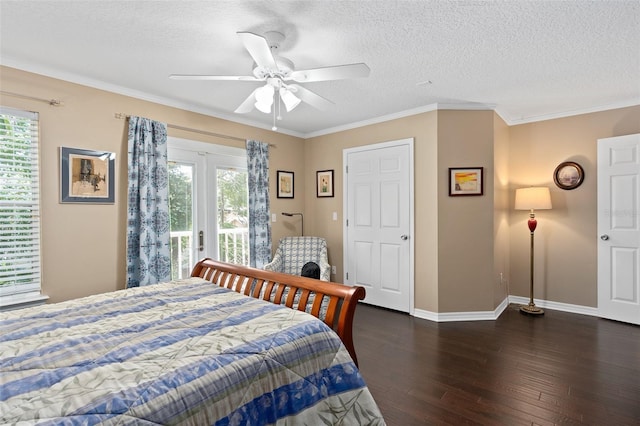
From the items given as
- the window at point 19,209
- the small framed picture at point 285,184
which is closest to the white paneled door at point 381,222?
the small framed picture at point 285,184

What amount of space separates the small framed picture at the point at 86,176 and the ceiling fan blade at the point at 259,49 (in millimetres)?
1935

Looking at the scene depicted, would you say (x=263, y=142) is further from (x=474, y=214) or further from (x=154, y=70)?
(x=474, y=214)

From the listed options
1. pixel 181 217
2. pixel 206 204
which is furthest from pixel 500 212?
pixel 181 217

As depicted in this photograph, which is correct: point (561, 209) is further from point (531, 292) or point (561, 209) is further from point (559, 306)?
point (559, 306)

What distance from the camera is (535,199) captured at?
381 cm

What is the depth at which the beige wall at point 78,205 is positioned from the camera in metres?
2.65

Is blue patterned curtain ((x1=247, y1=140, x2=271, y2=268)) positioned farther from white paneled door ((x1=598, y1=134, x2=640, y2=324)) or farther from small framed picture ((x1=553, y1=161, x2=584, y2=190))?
white paneled door ((x1=598, y1=134, x2=640, y2=324))

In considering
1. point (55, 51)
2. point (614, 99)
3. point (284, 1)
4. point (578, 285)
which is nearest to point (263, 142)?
point (55, 51)

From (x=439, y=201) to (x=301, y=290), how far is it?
2.29 metres

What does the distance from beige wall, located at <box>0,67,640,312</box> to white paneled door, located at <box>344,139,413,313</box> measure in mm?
130

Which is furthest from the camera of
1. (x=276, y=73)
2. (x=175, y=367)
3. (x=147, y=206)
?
(x=147, y=206)

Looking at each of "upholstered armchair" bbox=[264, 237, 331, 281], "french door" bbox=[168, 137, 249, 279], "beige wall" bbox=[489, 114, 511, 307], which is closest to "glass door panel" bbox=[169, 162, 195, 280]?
"french door" bbox=[168, 137, 249, 279]

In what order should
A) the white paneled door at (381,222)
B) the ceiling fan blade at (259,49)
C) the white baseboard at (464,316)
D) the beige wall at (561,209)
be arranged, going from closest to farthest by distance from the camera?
1. the ceiling fan blade at (259,49)
2. the white baseboard at (464,316)
3. the beige wall at (561,209)
4. the white paneled door at (381,222)

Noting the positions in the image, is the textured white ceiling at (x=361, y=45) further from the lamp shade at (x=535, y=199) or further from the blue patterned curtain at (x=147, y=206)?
the lamp shade at (x=535, y=199)
